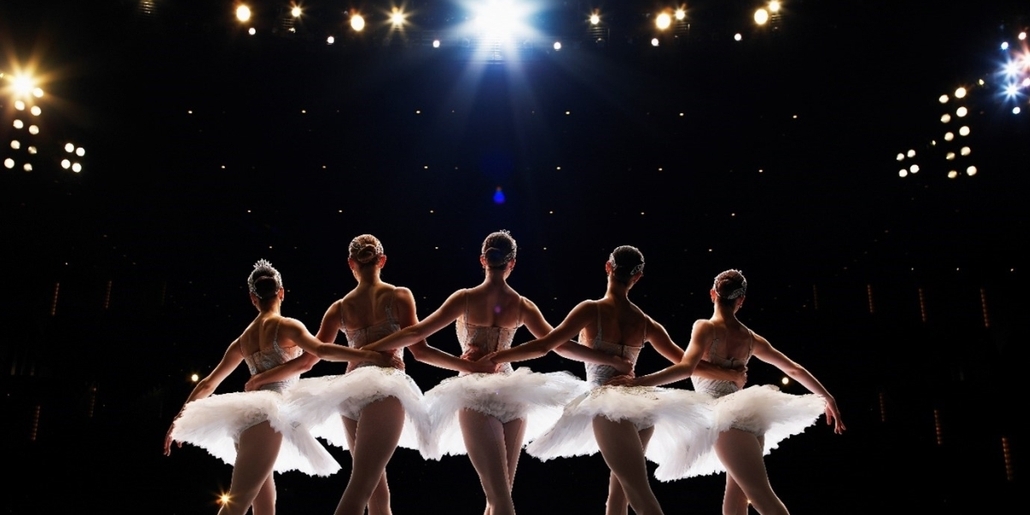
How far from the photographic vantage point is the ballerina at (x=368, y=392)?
3.68 m

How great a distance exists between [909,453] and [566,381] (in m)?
4.22

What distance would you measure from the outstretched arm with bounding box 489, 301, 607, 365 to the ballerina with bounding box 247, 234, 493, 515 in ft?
0.41

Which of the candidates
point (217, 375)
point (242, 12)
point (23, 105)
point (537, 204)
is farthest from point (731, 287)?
point (23, 105)

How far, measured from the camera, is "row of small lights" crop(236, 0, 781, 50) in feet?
21.9

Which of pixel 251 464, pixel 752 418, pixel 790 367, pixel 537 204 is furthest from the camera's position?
pixel 537 204

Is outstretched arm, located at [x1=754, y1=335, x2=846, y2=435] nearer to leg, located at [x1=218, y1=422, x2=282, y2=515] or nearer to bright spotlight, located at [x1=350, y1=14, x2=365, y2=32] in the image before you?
leg, located at [x1=218, y1=422, x2=282, y2=515]

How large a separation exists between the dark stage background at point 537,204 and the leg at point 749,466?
121 inches

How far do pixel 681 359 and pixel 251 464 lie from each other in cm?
227

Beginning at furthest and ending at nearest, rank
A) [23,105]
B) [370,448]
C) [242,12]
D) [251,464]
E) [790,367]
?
[242,12] < [23,105] < [790,367] < [251,464] < [370,448]

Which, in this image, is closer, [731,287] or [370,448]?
[370,448]

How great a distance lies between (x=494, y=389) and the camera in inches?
147

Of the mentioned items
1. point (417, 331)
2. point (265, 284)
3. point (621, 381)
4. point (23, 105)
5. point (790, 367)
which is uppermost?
point (23, 105)

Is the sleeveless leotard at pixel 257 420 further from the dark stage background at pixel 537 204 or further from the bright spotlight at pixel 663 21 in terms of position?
the bright spotlight at pixel 663 21

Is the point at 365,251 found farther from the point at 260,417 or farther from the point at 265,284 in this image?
the point at 260,417
